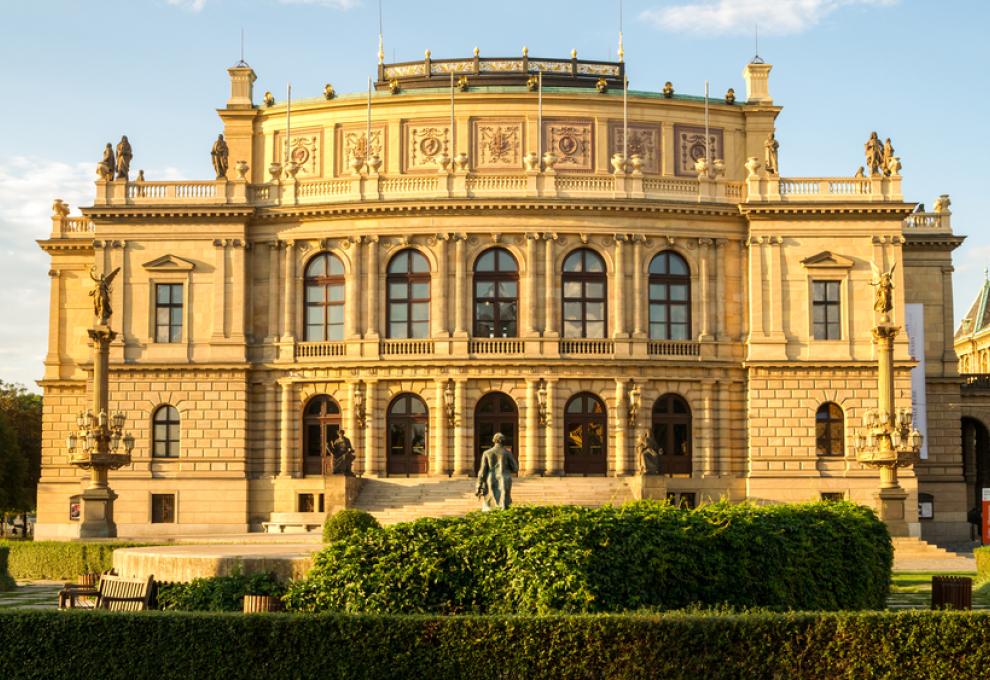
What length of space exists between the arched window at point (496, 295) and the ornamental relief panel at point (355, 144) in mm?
8514

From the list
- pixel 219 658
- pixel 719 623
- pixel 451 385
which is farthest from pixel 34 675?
pixel 451 385

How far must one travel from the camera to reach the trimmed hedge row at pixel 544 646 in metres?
19.2

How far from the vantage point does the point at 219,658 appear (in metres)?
19.7

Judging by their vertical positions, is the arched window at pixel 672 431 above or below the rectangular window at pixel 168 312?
below

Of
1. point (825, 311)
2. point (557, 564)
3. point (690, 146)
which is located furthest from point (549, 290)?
point (557, 564)

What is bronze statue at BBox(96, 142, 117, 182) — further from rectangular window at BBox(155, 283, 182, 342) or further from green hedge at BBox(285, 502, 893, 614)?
green hedge at BBox(285, 502, 893, 614)

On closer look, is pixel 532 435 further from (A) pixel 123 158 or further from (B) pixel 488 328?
(A) pixel 123 158

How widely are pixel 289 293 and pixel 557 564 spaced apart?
4574cm

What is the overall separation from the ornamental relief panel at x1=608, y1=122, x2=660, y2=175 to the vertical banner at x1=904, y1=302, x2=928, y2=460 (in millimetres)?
14740

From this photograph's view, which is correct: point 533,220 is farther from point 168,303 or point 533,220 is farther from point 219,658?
point 219,658

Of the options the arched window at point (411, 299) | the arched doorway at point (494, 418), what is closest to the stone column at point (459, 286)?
the arched window at point (411, 299)

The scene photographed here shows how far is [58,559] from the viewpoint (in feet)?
138

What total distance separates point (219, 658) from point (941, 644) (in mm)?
10350

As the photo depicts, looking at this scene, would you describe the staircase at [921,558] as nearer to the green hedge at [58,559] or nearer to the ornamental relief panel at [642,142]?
the ornamental relief panel at [642,142]
